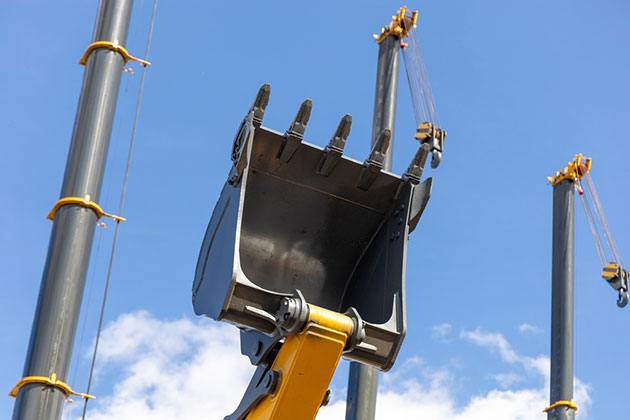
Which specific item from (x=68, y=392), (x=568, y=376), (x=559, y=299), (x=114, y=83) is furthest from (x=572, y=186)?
(x=68, y=392)

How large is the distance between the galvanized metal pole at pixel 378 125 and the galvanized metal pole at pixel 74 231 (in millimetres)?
3048

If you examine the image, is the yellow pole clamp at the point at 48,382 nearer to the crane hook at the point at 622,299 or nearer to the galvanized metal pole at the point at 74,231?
the galvanized metal pole at the point at 74,231

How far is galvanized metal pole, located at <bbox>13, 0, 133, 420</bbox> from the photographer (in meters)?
6.03

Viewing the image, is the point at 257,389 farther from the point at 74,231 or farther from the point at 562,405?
the point at 562,405

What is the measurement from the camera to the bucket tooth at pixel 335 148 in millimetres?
5859

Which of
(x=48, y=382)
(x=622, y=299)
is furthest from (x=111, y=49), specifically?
(x=622, y=299)

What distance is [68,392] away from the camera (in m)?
6.04

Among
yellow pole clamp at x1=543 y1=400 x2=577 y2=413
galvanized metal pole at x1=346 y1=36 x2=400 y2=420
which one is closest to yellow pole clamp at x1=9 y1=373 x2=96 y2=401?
galvanized metal pole at x1=346 y1=36 x2=400 y2=420

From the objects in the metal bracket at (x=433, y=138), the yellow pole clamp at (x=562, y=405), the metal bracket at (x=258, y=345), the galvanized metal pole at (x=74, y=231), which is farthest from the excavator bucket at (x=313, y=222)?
the yellow pole clamp at (x=562, y=405)

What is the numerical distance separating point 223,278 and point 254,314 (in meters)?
0.25

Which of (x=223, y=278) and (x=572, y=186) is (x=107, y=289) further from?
(x=572, y=186)

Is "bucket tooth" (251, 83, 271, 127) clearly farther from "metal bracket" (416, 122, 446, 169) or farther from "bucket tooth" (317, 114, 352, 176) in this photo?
"metal bracket" (416, 122, 446, 169)

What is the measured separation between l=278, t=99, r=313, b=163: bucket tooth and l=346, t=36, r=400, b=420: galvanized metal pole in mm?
3638

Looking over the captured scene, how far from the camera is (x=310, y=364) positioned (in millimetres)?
5121
